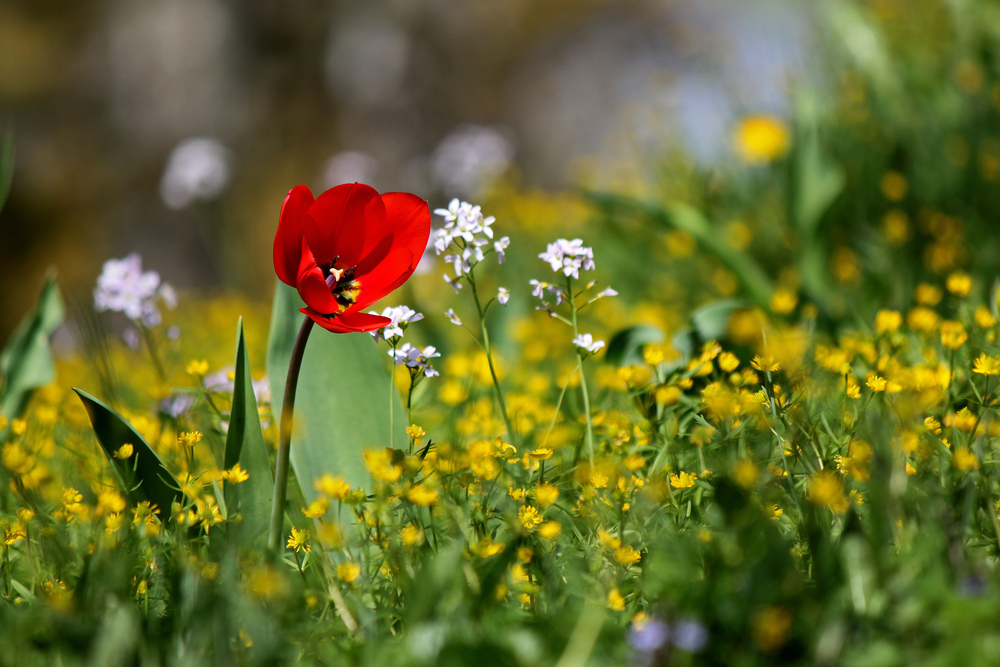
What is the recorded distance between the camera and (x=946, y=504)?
101cm

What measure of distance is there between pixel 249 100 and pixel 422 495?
5557mm

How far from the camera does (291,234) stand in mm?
1082

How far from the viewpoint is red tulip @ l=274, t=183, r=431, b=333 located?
1.07 meters

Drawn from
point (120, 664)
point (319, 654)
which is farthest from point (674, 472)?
point (120, 664)

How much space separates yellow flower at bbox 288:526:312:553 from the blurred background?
188 inches

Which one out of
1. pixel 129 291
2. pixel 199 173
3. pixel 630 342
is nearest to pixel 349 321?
pixel 630 342

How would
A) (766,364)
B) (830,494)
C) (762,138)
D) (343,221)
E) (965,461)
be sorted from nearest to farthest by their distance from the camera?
1. (830,494)
2. (965,461)
3. (343,221)
4. (766,364)
5. (762,138)

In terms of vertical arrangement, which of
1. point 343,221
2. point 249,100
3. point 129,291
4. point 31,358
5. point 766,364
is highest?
point 249,100

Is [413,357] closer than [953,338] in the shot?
Yes

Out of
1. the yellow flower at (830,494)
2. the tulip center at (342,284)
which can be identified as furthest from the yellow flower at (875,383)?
the tulip center at (342,284)

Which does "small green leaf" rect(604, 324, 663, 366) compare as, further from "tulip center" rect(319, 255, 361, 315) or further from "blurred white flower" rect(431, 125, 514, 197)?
"blurred white flower" rect(431, 125, 514, 197)

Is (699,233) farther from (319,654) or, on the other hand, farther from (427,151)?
(427,151)

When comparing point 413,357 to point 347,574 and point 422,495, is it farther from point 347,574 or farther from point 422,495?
point 347,574

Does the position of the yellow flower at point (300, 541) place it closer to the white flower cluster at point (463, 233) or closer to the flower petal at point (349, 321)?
the flower petal at point (349, 321)
